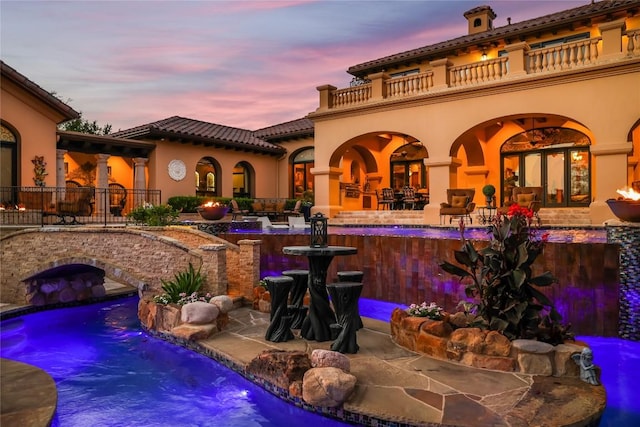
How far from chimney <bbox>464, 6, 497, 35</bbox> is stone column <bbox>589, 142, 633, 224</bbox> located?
11438mm

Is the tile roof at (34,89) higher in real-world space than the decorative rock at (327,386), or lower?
higher

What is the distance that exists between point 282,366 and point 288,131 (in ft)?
66.4

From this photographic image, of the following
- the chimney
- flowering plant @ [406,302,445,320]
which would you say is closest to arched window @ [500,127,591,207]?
the chimney

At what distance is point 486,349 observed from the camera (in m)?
5.77

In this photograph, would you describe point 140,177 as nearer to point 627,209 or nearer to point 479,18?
point 479,18

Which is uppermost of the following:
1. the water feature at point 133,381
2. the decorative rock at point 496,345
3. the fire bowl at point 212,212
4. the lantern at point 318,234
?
the fire bowl at point 212,212

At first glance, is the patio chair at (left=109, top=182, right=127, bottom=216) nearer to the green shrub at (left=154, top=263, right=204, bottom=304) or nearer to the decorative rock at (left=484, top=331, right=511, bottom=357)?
the green shrub at (left=154, top=263, right=204, bottom=304)

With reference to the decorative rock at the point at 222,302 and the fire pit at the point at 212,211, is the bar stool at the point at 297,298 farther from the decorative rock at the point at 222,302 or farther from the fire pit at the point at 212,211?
the fire pit at the point at 212,211

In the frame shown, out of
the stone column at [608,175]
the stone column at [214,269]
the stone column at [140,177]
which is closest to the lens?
the stone column at [214,269]

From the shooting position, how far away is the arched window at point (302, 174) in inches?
1003

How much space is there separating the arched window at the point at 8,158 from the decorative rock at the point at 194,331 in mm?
11408

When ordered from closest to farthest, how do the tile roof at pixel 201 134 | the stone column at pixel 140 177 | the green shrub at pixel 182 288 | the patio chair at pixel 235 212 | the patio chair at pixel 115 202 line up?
the green shrub at pixel 182 288, the patio chair at pixel 235 212, the tile roof at pixel 201 134, the stone column at pixel 140 177, the patio chair at pixel 115 202

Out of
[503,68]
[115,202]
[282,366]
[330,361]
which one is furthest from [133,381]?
[115,202]

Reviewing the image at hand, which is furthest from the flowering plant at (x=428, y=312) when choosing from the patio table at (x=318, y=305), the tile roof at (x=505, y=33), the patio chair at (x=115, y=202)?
the patio chair at (x=115, y=202)
